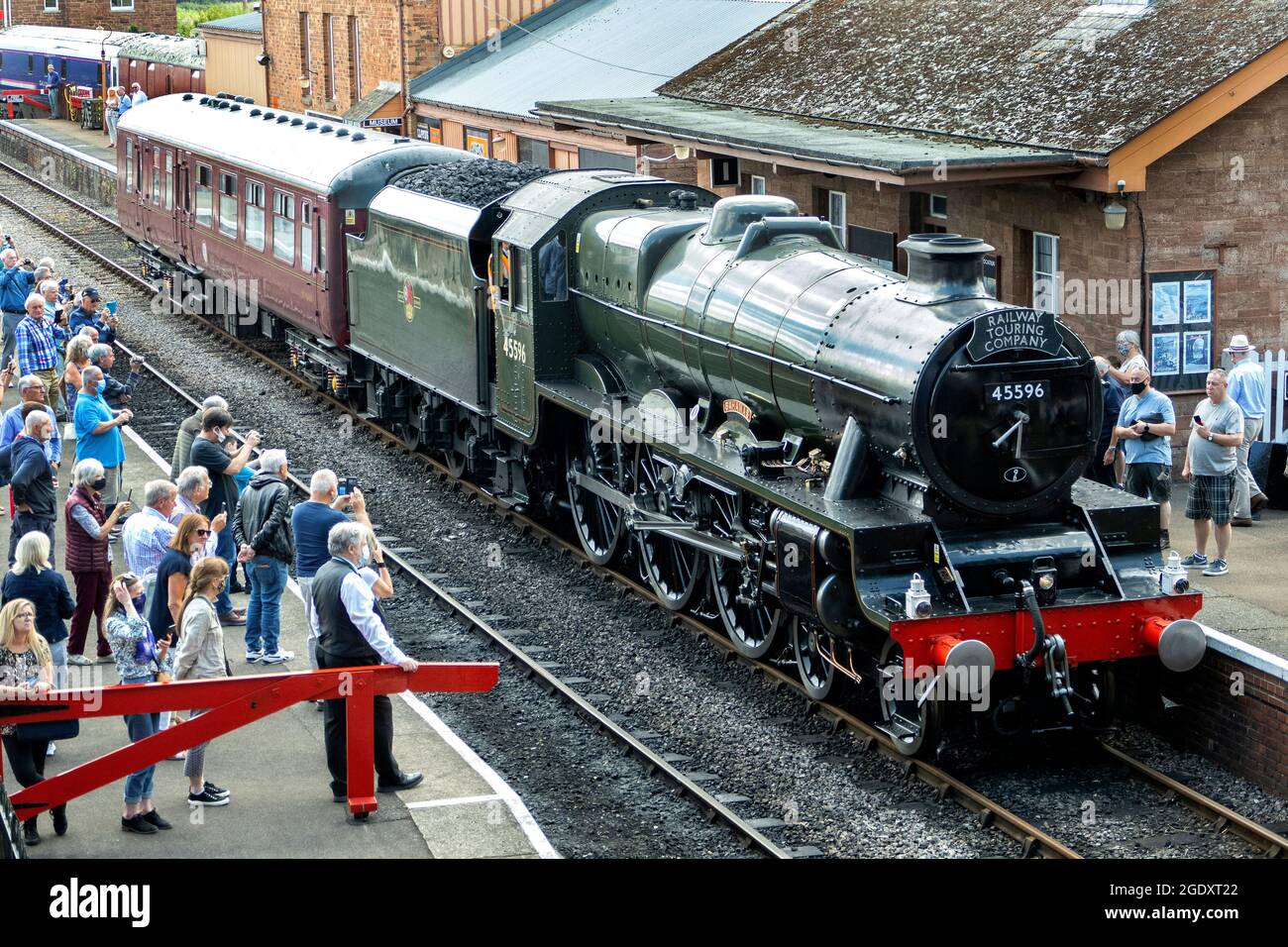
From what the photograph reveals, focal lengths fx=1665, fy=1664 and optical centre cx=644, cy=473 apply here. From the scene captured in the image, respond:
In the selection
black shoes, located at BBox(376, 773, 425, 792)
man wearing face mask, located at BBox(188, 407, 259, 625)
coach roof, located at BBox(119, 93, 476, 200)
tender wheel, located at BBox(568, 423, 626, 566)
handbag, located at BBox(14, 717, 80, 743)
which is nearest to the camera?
handbag, located at BBox(14, 717, 80, 743)

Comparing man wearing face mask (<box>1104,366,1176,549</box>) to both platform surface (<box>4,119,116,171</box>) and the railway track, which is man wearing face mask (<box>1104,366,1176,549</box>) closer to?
the railway track

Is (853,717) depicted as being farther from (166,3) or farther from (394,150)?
(166,3)

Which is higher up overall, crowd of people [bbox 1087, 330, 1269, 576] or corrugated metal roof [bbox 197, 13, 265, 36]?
corrugated metal roof [bbox 197, 13, 265, 36]

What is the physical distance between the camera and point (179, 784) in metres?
9.60

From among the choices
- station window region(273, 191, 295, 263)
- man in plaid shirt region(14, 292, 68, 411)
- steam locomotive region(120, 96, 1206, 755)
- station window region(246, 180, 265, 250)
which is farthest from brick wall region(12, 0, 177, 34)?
steam locomotive region(120, 96, 1206, 755)

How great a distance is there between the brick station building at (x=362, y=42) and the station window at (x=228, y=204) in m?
8.67

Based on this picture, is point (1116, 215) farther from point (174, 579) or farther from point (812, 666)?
point (174, 579)

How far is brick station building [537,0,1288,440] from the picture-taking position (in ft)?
48.0

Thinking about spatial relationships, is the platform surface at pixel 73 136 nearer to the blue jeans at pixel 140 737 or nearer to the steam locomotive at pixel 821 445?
the steam locomotive at pixel 821 445

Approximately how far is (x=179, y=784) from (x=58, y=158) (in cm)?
3341

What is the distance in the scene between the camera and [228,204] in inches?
902

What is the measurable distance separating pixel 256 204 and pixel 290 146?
126 centimetres

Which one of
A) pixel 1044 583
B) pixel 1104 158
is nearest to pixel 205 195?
pixel 1104 158

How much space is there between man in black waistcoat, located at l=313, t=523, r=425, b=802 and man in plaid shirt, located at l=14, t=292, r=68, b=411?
8068mm
